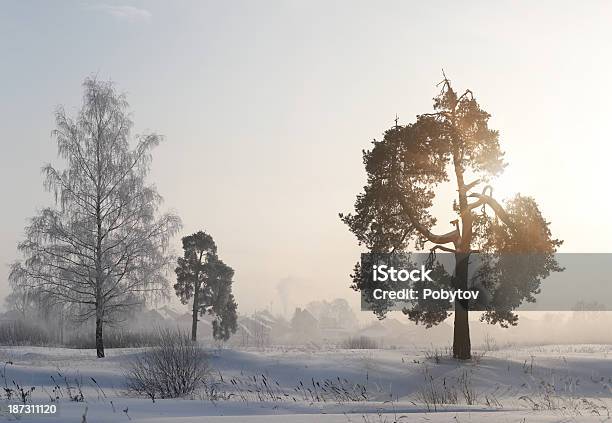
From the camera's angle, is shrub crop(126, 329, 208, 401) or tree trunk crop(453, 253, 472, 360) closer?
shrub crop(126, 329, 208, 401)

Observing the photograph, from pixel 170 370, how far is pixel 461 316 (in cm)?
1165

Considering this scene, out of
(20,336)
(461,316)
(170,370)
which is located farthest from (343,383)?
(20,336)

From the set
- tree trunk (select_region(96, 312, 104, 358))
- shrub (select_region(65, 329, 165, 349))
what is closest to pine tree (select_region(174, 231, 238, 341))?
shrub (select_region(65, 329, 165, 349))

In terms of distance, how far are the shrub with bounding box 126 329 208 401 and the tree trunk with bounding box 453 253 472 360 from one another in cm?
1046

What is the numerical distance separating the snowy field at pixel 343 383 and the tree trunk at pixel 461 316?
57 cm

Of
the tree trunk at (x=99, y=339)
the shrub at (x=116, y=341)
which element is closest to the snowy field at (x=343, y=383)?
the tree trunk at (x=99, y=339)

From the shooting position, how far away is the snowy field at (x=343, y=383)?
11.0 m

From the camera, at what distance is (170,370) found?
14.3 meters

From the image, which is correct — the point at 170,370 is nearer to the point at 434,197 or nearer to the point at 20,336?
the point at 434,197

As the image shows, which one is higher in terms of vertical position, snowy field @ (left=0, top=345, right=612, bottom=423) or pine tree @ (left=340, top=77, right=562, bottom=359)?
pine tree @ (left=340, top=77, right=562, bottom=359)

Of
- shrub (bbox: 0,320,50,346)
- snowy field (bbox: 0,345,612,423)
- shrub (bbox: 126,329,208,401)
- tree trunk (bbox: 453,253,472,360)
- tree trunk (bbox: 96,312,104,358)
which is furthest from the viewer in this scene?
shrub (bbox: 0,320,50,346)

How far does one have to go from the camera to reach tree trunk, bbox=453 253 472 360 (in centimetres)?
2227

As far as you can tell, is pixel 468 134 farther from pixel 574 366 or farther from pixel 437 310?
pixel 574 366

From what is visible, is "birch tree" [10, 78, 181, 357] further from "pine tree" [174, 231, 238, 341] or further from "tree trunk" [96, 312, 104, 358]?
"pine tree" [174, 231, 238, 341]
